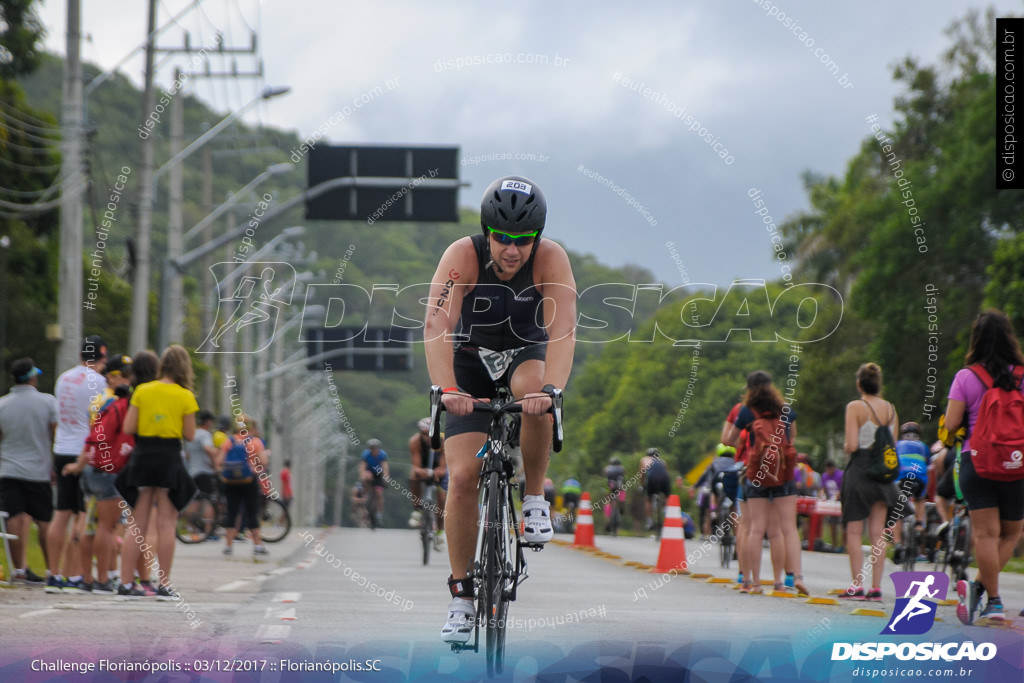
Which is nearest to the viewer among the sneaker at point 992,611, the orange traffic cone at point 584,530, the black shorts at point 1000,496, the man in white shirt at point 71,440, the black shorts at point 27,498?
the black shorts at point 1000,496

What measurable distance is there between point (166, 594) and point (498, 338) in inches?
206

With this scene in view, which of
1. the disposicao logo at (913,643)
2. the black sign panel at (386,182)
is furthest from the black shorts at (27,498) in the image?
the black sign panel at (386,182)

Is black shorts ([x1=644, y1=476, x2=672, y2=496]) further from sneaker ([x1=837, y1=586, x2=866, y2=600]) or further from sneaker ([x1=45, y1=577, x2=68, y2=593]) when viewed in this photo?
sneaker ([x1=45, y1=577, x2=68, y2=593])

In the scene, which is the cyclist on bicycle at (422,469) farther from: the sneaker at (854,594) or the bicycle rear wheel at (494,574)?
the bicycle rear wheel at (494,574)

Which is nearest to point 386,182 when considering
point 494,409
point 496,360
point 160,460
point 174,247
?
point 174,247

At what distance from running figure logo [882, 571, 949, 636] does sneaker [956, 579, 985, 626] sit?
1501 millimetres

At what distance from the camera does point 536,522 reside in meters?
6.32

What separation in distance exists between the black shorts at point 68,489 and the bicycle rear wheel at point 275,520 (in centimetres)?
984

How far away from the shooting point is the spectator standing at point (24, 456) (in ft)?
37.5

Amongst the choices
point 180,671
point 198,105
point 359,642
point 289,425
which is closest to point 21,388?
point 359,642

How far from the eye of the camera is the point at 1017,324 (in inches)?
1066

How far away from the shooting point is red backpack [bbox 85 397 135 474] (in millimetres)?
10734

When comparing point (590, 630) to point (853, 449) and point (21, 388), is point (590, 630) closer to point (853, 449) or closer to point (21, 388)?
point (853, 449)

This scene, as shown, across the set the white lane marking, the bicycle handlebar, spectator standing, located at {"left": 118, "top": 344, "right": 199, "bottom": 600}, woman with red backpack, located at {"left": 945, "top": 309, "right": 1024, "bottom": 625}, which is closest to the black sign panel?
spectator standing, located at {"left": 118, "top": 344, "right": 199, "bottom": 600}
